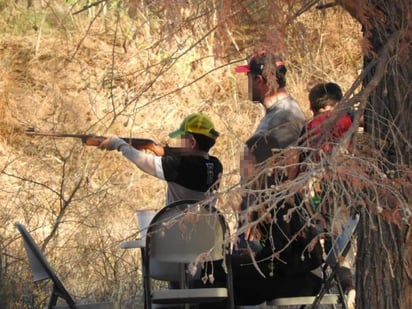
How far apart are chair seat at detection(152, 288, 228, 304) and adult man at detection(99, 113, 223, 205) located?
2.54ft

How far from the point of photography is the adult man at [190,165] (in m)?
5.49

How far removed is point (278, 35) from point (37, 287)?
4.18m

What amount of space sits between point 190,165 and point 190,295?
1.04 meters

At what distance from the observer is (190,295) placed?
4.71m

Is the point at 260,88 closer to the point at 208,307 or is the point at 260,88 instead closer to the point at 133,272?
the point at 208,307

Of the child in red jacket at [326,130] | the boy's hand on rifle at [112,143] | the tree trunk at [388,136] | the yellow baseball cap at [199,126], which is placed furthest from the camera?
the boy's hand on rifle at [112,143]

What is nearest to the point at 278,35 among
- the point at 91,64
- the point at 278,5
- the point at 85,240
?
the point at 278,5

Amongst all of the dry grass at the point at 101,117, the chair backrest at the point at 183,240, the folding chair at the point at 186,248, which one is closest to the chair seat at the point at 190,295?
the folding chair at the point at 186,248

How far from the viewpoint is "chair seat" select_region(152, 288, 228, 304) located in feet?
15.4

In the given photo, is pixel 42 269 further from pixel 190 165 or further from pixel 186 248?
pixel 190 165

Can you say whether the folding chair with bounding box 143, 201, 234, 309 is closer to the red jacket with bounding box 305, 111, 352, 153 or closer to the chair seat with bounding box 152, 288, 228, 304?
the chair seat with bounding box 152, 288, 228, 304

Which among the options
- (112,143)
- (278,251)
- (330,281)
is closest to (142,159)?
(112,143)

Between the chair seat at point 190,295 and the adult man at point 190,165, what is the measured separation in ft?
2.54

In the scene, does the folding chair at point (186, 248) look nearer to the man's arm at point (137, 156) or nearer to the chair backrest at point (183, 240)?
the chair backrest at point (183, 240)
